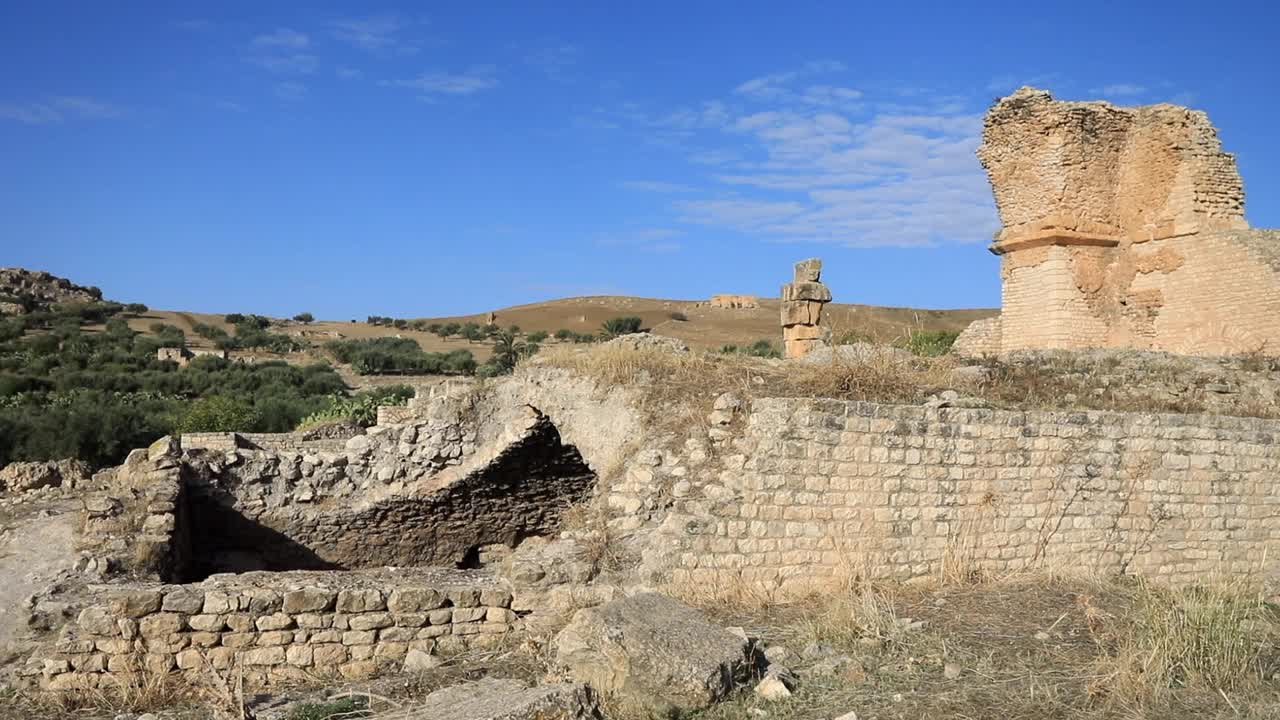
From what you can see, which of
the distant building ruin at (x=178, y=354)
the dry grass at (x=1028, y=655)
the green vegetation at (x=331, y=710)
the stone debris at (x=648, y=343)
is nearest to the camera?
the dry grass at (x=1028, y=655)

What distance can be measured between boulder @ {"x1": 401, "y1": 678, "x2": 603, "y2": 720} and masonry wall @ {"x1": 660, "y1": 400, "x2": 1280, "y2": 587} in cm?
212

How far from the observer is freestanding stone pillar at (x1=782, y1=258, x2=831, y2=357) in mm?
12180

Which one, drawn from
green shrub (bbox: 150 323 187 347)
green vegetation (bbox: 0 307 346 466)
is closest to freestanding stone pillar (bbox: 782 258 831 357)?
green vegetation (bbox: 0 307 346 466)

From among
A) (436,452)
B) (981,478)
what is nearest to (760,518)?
(981,478)

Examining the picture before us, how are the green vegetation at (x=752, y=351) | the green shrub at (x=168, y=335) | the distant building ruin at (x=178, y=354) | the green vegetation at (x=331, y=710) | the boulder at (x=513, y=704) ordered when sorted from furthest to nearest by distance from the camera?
the green shrub at (x=168, y=335)
the distant building ruin at (x=178, y=354)
the green vegetation at (x=752, y=351)
the green vegetation at (x=331, y=710)
the boulder at (x=513, y=704)

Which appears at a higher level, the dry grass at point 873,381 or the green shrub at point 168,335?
the green shrub at point 168,335

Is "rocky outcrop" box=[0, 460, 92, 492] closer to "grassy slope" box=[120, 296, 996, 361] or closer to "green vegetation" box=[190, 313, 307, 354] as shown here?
"grassy slope" box=[120, 296, 996, 361]

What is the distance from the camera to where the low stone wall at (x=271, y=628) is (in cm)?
548

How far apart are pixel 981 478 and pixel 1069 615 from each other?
1555 mm

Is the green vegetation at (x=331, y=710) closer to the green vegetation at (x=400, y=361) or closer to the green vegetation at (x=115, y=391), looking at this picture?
the green vegetation at (x=115, y=391)

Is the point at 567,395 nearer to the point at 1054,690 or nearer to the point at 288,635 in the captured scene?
the point at 288,635

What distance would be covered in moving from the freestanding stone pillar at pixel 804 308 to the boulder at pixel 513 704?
320 inches

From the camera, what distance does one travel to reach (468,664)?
5672 mm

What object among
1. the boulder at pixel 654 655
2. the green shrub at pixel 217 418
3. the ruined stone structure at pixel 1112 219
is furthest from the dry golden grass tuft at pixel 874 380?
the green shrub at pixel 217 418
